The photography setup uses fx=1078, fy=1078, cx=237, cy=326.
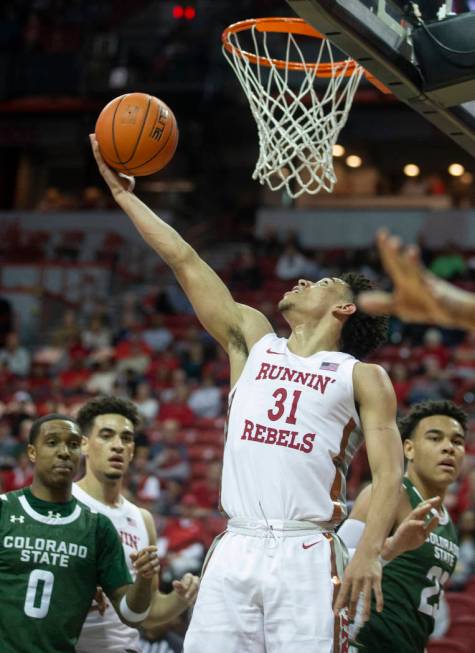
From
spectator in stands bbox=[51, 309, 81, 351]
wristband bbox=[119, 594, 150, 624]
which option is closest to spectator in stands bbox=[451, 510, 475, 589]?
wristband bbox=[119, 594, 150, 624]

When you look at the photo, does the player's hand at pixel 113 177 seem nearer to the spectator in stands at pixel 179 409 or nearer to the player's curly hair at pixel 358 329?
the player's curly hair at pixel 358 329

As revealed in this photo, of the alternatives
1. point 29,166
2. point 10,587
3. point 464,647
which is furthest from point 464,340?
point 29,166

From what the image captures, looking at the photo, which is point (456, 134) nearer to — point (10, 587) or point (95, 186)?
point (10, 587)

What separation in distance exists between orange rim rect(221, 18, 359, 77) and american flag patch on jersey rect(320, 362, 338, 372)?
175 centimetres

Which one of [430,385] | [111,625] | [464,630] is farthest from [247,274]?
[111,625]

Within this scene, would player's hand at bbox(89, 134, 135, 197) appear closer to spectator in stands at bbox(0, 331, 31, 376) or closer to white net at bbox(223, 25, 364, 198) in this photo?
white net at bbox(223, 25, 364, 198)

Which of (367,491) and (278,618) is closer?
(278,618)

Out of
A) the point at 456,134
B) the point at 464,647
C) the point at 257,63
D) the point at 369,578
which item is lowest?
the point at 464,647

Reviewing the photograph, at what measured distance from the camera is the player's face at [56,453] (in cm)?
460

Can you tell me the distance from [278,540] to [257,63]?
2921 mm

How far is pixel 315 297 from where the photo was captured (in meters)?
4.22

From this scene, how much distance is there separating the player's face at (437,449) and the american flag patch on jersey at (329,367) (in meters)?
1.17

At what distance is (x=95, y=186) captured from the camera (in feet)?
75.2

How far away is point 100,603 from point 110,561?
14.5 inches
